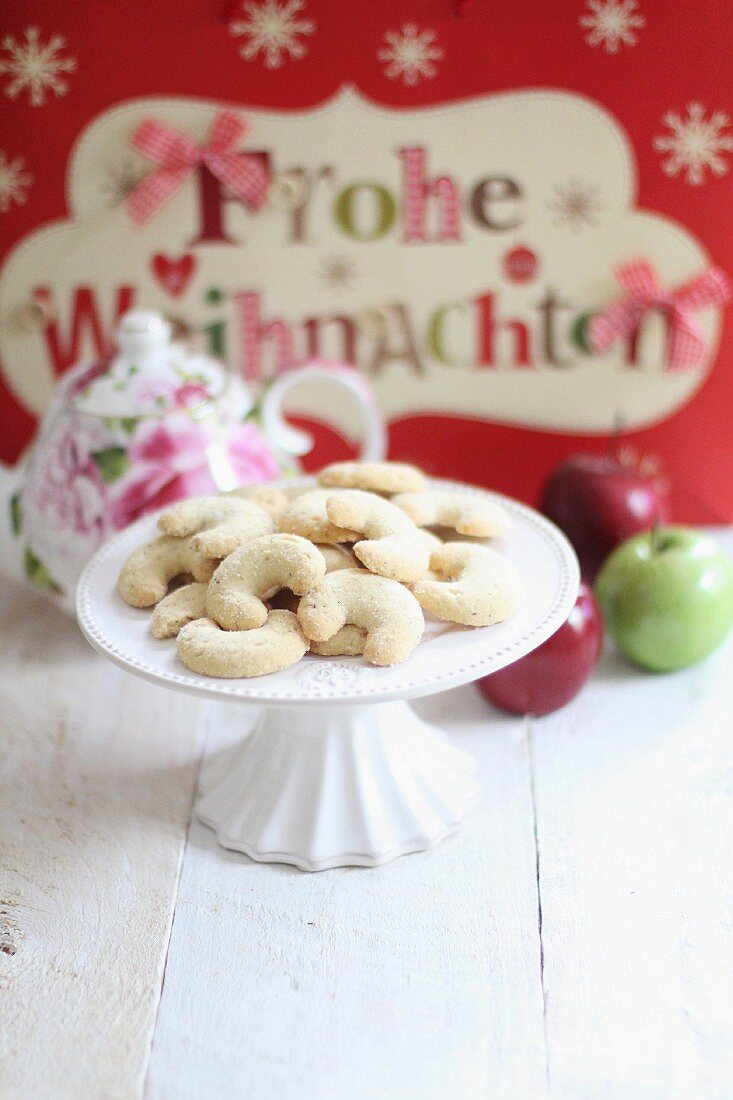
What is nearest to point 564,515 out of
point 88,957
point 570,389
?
point 570,389

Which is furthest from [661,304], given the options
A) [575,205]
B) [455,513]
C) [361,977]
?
[361,977]

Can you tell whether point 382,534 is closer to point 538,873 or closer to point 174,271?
point 538,873

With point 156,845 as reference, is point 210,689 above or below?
above

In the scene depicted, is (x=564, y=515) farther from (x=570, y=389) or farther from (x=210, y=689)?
(x=210, y=689)

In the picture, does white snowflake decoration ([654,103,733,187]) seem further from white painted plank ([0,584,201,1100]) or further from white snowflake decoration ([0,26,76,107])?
white painted plank ([0,584,201,1100])

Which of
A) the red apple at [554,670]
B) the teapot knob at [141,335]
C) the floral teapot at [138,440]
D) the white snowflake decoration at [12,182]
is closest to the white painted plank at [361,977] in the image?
the red apple at [554,670]
